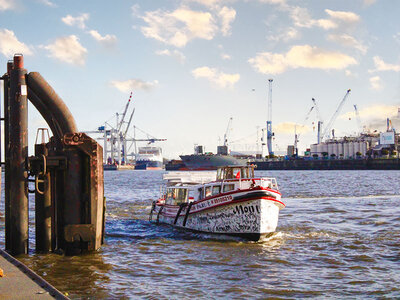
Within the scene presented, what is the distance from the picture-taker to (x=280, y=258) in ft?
63.6

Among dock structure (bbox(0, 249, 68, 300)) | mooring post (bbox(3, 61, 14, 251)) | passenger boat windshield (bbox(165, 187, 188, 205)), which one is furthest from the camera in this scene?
passenger boat windshield (bbox(165, 187, 188, 205))

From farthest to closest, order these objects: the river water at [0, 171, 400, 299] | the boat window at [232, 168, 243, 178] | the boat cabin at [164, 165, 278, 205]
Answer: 1. the boat window at [232, 168, 243, 178]
2. the boat cabin at [164, 165, 278, 205]
3. the river water at [0, 171, 400, 299]

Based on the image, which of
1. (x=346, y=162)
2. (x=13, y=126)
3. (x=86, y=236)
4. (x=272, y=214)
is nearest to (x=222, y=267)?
(x=86, y=236)

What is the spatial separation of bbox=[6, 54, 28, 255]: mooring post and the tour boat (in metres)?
10.5

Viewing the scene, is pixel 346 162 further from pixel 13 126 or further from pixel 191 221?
pixel 13 126

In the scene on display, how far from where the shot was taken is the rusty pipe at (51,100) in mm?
17156

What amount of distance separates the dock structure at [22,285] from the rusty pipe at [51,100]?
Answer: 5.82 m

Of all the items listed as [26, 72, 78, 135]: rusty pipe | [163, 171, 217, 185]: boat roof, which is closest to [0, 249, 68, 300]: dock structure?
[26, 72, 78, 135]: rusty pipe

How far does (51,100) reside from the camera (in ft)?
56.3

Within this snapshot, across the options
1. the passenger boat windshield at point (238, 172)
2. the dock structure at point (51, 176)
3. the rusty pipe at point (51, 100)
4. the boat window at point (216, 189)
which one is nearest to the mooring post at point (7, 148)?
the dock structure at point (51, 176)

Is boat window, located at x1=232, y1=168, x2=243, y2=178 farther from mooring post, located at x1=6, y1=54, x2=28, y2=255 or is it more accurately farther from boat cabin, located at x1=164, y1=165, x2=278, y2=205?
mooring post, located at x1=6, y1=54, x2=28, y2=255

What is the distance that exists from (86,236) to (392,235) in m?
16.7

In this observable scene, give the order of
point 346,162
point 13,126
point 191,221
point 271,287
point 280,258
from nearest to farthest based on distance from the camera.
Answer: point 271,287, point 13,126, point 280,258, point 191,221, point 346,162

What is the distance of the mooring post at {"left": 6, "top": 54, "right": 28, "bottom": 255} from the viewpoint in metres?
16.7
